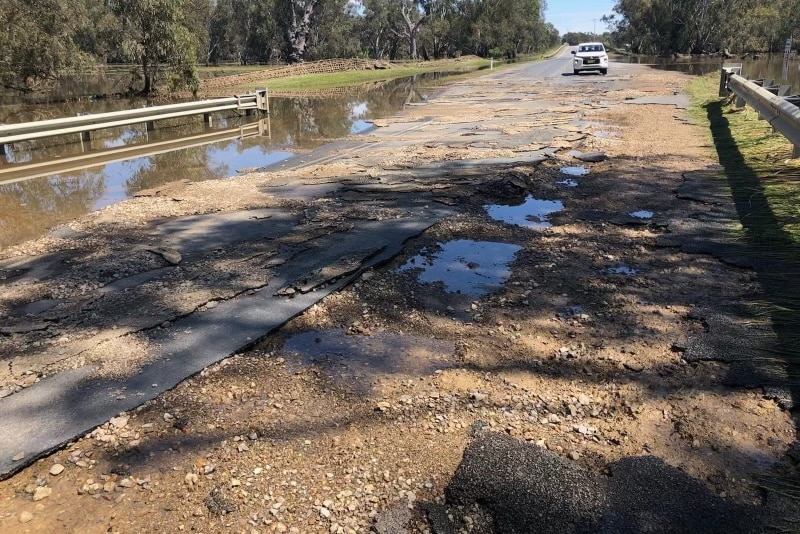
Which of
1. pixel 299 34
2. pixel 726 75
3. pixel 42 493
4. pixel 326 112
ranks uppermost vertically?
pixel 299 34

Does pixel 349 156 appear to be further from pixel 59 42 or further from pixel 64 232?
pixel 59 42

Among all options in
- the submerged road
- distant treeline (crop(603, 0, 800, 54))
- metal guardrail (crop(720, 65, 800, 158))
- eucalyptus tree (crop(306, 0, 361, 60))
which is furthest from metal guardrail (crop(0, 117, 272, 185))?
distant treeline (crop(603, 0, 800, 54))

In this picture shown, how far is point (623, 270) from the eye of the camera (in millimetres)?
5512

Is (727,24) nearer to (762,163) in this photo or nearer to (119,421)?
(762,163)

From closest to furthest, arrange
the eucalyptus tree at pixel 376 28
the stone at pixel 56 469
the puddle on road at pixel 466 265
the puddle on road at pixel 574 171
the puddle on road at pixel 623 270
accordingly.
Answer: the stone at pixel 56 469 → the puddle on road at pixel 466 265 → the puddle on road at pixel 623 270 → the puddle on road at pixel 574 171 → the eucalyptus tree at pixel 376 28

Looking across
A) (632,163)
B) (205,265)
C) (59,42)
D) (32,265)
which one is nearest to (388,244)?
(205,265)

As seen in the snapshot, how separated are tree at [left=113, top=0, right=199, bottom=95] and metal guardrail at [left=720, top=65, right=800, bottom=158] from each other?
21.1 metres

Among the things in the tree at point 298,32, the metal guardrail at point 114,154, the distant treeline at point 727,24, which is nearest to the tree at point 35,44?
the metal guardrail at point 114,154

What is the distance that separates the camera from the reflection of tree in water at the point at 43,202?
748 cm

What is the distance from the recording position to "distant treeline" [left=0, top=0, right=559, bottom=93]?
23.4 metres

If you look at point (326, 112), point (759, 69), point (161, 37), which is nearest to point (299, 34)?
point (161, 37)

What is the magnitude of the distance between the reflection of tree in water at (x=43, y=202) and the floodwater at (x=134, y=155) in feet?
0.04

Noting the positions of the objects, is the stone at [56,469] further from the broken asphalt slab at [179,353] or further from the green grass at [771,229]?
the green grass at [771,229]

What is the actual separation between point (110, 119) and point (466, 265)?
1194 cm
